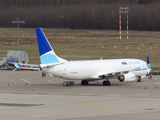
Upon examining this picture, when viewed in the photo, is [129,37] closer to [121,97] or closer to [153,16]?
[153,16]

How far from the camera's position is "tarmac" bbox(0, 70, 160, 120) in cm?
2575

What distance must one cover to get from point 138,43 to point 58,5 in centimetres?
5479

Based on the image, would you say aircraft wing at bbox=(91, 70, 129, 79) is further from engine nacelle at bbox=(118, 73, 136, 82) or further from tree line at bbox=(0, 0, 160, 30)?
tree line at bbox=(0, 0, 160, 30)

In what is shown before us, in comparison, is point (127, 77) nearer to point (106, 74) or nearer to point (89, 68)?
point (106, 74)

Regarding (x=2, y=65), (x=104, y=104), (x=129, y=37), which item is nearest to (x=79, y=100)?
(x=104, y=104)

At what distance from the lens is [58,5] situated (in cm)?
15075

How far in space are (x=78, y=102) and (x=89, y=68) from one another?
13430mm

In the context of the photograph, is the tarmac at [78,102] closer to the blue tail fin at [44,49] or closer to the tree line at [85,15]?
the blue tail fin at [44,49]

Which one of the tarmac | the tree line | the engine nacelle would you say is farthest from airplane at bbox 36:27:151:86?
the tree line

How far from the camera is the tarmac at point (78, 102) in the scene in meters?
25.8

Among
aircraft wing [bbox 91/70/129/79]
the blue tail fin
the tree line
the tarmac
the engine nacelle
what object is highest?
the tree line

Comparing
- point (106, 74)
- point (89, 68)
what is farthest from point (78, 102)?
point (106, 74)

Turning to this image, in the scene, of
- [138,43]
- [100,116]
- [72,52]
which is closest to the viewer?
[100,116]

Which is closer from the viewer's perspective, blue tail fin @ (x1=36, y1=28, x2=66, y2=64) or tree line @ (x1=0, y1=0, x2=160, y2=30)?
blue tail fin @ (x1=36, y1=28, x2=66, y2=64)
